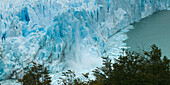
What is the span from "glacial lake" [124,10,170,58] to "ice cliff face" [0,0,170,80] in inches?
44.2

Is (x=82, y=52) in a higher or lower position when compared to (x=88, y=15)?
lower

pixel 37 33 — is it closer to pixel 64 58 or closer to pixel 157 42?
pixel 64 58

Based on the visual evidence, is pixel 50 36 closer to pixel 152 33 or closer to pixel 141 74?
pixel 141 74

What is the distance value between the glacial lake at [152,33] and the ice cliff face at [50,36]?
1.12 meters

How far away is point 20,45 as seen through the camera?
29.1 ft

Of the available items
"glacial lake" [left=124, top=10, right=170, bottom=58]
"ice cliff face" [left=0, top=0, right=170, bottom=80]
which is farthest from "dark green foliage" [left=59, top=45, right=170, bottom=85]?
"glacial lake" [left=124, top=10, right=170, bottom=58]

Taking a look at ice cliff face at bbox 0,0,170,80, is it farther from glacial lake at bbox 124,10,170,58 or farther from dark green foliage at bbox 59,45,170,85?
dark green foliage at bbox 59,45,170,85

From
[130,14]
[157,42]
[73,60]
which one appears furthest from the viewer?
[130,14]

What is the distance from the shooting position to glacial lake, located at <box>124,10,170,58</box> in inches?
432

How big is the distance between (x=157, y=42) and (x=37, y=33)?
6.38 metres

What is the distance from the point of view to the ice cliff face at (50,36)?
8.73 metres

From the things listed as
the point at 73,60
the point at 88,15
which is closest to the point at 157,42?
the point at 88,15

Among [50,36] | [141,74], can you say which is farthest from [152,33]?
[141,74]

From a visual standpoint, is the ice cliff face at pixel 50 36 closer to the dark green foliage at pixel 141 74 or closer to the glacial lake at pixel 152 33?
the glacial lake at pixel 152 33
